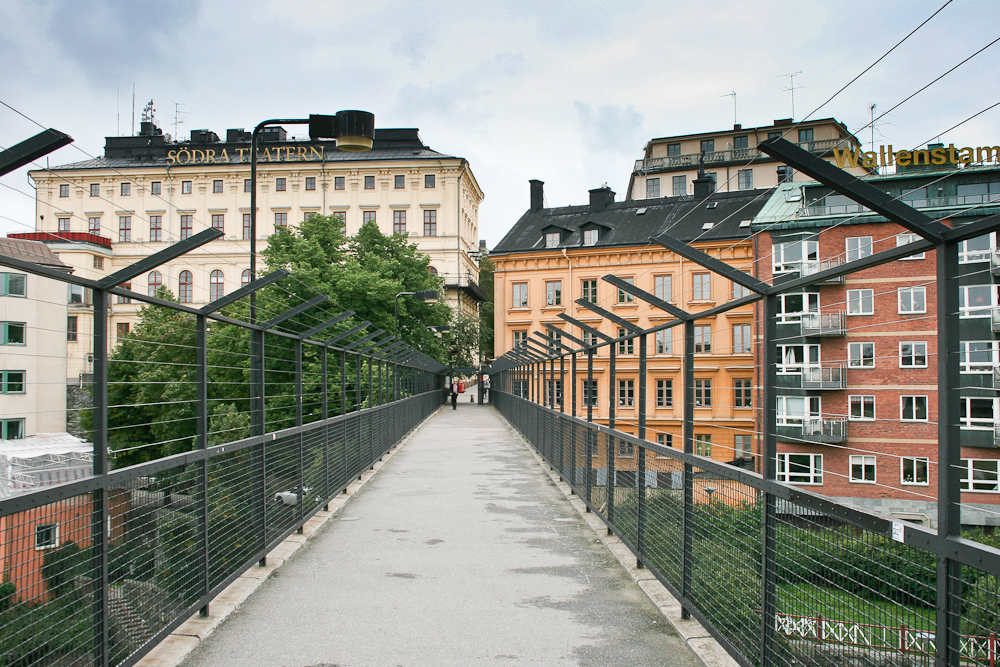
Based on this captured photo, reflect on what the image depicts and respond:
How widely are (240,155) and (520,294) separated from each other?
110 feet

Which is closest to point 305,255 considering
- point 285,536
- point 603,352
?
point 603,352

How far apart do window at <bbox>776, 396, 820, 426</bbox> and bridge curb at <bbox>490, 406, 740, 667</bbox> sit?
139 centimetres

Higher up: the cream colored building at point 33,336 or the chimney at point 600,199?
the chimney at point 600,199

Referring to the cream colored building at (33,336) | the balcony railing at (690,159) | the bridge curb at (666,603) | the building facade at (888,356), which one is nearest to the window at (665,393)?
the bridge curb at (666,603)

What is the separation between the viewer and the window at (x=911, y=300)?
3.29m

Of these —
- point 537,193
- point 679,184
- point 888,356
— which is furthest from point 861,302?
point 679,184

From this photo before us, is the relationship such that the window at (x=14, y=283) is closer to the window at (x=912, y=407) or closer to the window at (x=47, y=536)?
the window at (x=47, y=536)

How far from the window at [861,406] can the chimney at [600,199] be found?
49.3 metres

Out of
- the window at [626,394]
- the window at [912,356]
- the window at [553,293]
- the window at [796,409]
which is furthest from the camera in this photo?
the window at [553,293]

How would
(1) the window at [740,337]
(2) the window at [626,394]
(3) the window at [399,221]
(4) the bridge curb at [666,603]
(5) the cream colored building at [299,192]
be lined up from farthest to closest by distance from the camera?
(3) the window at [399,221] → (5) the cream colored building at [299,192] → (2) the window at [626,394] → (1) the window at [740,337] → (4) the bridge curb at [666,603]

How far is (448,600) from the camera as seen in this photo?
6.31m

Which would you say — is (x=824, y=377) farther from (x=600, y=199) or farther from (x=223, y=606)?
(x=600, y=199)

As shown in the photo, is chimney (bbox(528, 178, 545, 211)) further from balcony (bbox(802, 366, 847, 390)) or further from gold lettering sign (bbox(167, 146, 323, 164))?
balcony (bbox(802, 366, 847, 390))

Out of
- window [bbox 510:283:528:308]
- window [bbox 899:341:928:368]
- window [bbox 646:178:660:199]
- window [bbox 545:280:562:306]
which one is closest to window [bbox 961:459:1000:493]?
window [bbox 899:341:928:368]
